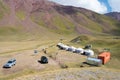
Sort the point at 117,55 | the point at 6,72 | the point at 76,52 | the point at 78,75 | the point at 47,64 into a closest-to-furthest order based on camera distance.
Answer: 1. the point at 78,75
2. the point at 6,72
3. the point at 47,64
4. the point at 117,55
5. the point at 76,52

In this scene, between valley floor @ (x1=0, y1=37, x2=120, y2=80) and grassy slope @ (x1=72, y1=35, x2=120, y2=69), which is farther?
grassy slope @ (x1=72, y1=35, x2=120, y2=69)

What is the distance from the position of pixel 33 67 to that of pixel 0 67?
10150 mm

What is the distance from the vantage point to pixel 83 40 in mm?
152375

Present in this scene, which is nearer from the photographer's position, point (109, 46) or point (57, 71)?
point (57, 71)

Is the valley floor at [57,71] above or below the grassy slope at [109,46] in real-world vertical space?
below

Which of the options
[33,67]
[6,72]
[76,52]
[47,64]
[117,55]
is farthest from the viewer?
[76,52]

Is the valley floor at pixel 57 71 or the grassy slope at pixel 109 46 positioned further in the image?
the grassy slope at pixel 109 46

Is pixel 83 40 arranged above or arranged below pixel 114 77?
above

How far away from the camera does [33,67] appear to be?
240 feet

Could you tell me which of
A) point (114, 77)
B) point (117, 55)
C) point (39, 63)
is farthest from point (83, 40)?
point (114, 77)

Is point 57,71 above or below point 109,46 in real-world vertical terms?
below

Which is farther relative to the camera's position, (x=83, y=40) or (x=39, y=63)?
(x=83, y=40)

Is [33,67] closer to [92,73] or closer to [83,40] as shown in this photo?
[92,73]

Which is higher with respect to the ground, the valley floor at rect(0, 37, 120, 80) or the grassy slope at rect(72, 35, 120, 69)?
the grassy slope at rect(72, 35, 120, 69)
